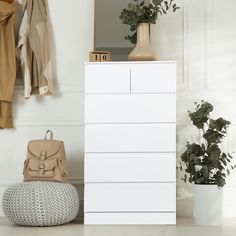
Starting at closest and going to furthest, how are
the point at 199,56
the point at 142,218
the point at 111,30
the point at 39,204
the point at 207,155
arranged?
the point at 39,204 → the point at 142,218 → the point at 207,155 → the point at 111,30 → the point at 199,56

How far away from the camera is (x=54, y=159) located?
13.1 ft

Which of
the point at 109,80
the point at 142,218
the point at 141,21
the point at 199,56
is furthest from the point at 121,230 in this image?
the point at 199,56

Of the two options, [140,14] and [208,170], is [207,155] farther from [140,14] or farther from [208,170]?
[140,14]

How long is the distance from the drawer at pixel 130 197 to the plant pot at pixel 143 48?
0.87m

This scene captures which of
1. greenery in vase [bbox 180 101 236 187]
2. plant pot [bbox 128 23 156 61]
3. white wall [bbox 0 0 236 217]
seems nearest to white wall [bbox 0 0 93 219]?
white wall [bbox 0 0 236 217]

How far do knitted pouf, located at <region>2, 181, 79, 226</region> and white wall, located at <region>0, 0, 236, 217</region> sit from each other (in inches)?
25.7

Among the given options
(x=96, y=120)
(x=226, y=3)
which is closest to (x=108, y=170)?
(x=96, y=120)

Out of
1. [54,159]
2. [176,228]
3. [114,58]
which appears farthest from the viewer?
[114,58]

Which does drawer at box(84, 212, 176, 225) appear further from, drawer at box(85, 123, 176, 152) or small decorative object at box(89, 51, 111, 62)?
small decorative object at box(89, 51, 111, 62)

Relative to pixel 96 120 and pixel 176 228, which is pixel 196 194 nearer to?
pixel 176 228

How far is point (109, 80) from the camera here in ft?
13.0

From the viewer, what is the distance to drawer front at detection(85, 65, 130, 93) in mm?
3949

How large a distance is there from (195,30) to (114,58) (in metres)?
0.67

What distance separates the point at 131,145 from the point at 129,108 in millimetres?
246
